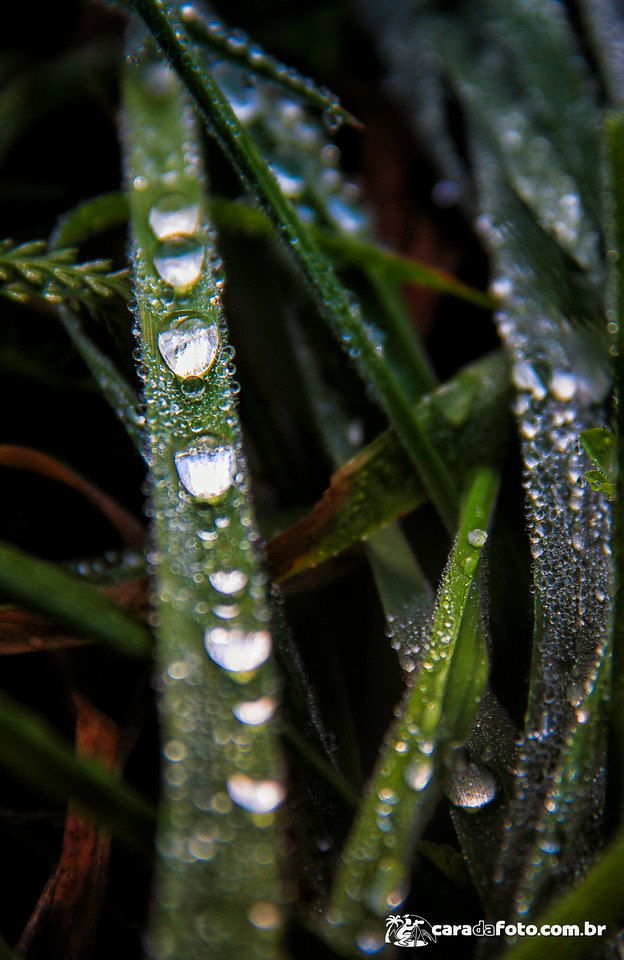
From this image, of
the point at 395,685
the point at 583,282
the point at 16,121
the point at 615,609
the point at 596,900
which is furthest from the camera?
the point at 16,121

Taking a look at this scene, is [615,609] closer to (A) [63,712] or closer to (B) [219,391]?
(B) [219,391]

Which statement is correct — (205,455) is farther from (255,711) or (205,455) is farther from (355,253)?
(355,253)

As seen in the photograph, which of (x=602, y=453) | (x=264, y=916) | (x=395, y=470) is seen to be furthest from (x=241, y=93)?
(x=264, y=916)

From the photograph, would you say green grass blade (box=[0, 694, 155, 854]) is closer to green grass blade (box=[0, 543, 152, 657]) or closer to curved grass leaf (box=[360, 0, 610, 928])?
green grass blade (box=[0, 543, 152, 657])

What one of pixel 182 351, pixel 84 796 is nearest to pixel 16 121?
pixel 182 351

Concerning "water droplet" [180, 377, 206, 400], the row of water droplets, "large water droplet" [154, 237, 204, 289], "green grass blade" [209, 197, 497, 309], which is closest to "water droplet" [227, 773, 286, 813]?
the row of water droplets
